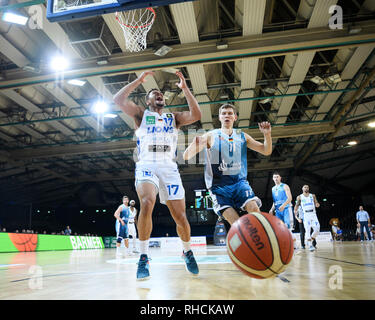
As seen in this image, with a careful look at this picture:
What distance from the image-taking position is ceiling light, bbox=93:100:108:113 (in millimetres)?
12637

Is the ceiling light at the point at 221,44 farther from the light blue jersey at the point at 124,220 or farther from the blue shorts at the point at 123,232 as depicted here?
the blue shorts at the point at 123,232

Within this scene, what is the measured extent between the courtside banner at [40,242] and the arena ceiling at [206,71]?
15.6 feet

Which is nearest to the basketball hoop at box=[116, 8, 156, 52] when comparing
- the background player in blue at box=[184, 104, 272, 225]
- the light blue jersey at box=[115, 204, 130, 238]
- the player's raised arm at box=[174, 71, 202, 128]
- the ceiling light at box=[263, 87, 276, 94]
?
the player's raised arm at box=[174, 71, 202, 128]

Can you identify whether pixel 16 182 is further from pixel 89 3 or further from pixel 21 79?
pixel 89 3

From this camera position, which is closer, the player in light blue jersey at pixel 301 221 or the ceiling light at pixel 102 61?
the ceiling light at pixel 102 61

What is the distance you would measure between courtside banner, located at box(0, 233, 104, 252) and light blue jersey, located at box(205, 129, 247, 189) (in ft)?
38.9

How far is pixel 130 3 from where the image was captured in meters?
4.73

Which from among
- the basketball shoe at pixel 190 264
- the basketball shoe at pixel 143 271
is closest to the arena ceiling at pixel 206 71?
the basketball shoe at pixel 190 264

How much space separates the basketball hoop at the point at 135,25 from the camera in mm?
7018

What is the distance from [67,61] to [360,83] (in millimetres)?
10587

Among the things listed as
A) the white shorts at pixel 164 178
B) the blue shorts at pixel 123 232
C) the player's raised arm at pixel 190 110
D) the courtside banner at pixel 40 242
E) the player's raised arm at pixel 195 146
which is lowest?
the courtside banner at pixel 40 242

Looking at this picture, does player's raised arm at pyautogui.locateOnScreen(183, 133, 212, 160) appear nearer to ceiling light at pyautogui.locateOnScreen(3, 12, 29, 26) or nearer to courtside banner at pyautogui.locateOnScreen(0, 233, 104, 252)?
ceiling light at pyautogui.locateOnScreen(3, 12, 29, 26)

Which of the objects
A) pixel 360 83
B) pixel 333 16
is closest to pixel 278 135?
pixel 360 83

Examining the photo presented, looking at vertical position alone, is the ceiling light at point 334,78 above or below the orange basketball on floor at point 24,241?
above
